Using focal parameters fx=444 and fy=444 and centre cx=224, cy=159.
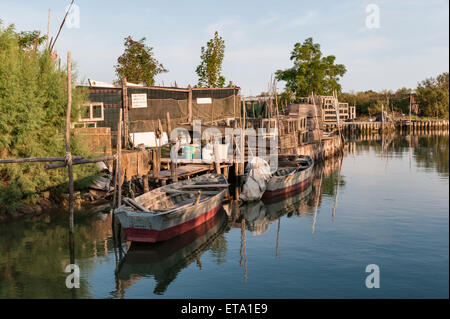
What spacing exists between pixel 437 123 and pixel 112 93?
72.5 m

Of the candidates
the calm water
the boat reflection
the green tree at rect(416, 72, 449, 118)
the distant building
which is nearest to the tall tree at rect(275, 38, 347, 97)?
the green tree at rect(416, 72, 449, 118)

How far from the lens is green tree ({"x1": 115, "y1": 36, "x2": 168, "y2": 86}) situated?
46.8 m

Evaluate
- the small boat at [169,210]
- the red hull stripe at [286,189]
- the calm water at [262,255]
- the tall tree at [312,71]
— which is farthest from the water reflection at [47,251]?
the tall tree at [312,71]

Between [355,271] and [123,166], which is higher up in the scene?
[123,166]

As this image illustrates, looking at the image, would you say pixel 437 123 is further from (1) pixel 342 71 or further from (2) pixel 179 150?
(2) pixel 179 150

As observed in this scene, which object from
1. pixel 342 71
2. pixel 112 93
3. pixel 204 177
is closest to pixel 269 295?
pixel 204 177

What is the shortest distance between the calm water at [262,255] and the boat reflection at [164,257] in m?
0.03

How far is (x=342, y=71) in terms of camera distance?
72.7m

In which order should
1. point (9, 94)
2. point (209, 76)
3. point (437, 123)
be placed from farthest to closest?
point (437, 123)
point (209, 76)
point (9, 94)

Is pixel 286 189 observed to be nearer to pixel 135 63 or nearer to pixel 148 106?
pixel 148 106

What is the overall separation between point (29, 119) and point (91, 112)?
211 inches

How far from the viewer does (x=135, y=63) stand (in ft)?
154

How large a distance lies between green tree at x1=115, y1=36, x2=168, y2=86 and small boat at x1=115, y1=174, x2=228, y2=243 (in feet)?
89.9
